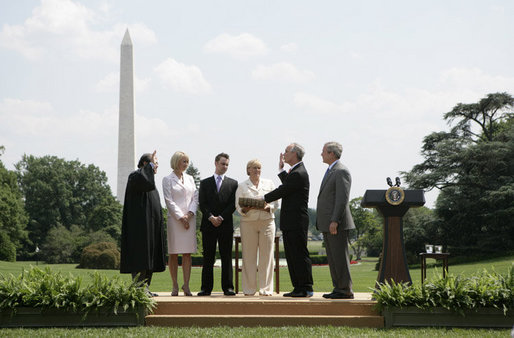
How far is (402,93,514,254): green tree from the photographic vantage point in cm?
3294

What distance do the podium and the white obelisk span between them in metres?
31.8

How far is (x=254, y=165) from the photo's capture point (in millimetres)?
9297

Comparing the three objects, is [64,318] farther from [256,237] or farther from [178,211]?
[256,237]

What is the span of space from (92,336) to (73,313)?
922mm

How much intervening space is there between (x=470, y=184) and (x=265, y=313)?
29316 millimetres

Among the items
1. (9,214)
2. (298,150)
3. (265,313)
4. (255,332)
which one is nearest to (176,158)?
(298,150)

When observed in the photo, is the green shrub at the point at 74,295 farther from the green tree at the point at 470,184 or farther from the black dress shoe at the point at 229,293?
the green tree at the point at 470,184

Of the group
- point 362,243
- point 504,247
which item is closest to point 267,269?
point 504,247

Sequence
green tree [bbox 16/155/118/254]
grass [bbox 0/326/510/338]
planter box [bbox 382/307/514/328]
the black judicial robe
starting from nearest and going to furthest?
grass [bbox 0/326/510/338]
planter box [bbox 382/307/514/328]
the black judicial robe
green tree [bbox 16/155/118/254]

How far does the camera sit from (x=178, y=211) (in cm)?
920

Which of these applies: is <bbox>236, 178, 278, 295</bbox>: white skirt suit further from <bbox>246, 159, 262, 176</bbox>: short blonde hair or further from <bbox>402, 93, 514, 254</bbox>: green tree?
<bbox>402, 93, 514, 254</bbox>: green tree

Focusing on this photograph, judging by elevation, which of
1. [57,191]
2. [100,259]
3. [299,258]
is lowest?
[100,259]

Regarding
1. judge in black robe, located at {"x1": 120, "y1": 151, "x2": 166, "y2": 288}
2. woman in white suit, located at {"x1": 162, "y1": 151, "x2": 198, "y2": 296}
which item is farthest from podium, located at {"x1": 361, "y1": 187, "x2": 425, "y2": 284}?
judge in black robe, located at {"x1": 120, "y1": 151, "x2": 166, "y2": 288}

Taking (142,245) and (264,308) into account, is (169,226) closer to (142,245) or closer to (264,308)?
(142,245)
